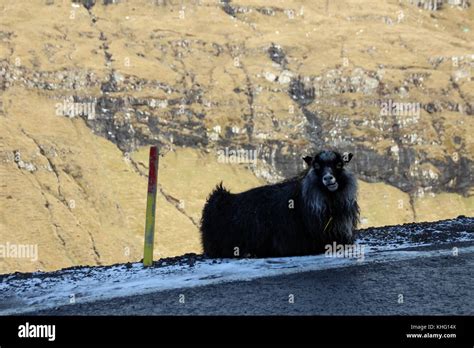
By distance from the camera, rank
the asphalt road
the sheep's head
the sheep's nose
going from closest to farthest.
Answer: the asphalt road, the sheep's nose, the sheep's head

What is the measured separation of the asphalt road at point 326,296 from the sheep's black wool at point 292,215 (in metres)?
1.89

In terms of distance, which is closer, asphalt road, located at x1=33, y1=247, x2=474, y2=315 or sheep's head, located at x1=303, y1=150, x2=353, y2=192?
asphalt road, located at x1=33, y1=247, x2=474, y2=315

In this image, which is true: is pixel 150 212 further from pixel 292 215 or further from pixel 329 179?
pixel 329 179

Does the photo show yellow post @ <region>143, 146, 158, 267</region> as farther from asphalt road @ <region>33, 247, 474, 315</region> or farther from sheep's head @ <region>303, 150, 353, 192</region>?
sheep's head @ <region>303, 150, 353, 192</region>

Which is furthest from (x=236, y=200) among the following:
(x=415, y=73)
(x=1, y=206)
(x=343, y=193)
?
(x=415, y=73)

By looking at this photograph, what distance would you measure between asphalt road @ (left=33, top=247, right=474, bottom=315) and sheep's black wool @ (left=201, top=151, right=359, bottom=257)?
189 cm

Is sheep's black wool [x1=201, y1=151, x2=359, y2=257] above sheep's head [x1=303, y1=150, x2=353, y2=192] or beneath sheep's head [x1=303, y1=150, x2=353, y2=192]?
beneath

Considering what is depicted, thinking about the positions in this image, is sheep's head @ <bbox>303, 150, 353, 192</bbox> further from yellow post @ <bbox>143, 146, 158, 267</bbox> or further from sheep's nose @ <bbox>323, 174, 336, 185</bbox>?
yellow post @ <bbox>143, 146, 158, 267</bbox>

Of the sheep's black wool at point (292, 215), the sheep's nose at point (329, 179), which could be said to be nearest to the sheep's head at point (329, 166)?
the sheep's black wool at point (292, 215)

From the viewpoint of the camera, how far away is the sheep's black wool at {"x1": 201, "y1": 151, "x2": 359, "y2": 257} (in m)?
10.5

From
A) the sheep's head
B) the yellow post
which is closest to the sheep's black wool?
the sheep's head

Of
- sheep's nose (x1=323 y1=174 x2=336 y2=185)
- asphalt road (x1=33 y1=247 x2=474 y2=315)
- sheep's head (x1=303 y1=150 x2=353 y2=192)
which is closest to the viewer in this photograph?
asphalt road (x1=33 y1=247 x2=474 y2=315)
